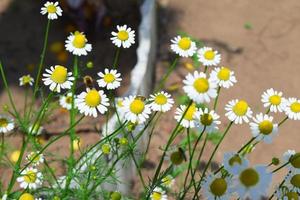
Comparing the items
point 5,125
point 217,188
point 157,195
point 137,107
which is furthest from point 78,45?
point 217,188

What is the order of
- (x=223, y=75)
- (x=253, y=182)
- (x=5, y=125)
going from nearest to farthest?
(x=253, y=182), (x=223, y=75), (x=5, y=125)

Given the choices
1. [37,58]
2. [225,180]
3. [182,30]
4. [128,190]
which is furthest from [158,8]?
[225,180]

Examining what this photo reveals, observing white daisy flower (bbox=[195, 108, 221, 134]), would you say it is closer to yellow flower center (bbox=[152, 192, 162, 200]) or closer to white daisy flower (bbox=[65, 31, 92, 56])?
yellow flower center (bbox=[152, 192, 162, 200])

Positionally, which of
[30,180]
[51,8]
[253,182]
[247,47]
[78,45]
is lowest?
[253,182]

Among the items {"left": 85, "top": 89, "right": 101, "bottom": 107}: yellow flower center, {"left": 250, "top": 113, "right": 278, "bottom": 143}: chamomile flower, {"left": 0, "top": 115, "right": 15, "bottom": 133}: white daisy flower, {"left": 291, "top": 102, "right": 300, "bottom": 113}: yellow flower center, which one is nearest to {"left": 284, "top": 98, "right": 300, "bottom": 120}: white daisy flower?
{"left": 291, "top": 102, "right": 300, "bottom": 113}: yellow flower center

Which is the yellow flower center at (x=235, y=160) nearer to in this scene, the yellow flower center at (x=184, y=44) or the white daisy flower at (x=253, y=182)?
the white daisy flower at (x=253, y=182)

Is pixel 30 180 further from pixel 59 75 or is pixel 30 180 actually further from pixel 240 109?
pixel 240 109
